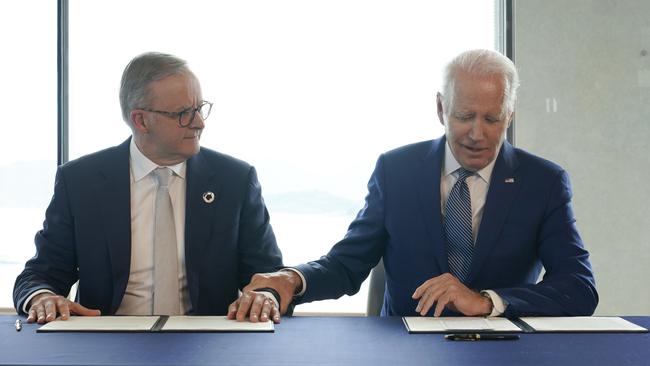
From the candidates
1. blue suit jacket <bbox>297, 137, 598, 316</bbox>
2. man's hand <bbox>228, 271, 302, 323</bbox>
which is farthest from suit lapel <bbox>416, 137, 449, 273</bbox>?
man's hand <bbox>228, 271, 302, 323</bbox>

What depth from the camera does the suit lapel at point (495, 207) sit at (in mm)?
3041

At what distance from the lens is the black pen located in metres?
2.38

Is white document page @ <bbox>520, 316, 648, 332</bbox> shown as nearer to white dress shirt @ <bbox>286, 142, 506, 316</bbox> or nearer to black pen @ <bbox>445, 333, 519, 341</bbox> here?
black pen @ <bbox>445, 333, 519, 341</bbox>

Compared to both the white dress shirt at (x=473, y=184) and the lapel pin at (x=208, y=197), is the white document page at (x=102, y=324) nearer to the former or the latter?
the lapel pin at (x=208, y=197)

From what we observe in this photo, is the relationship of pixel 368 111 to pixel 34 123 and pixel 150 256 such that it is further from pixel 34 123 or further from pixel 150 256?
pixel 150 256

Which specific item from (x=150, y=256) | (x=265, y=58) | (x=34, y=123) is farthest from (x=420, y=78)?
(x=150, y=256)

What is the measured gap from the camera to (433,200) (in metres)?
3.14

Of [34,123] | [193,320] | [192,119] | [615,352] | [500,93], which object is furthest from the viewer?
[34,123]

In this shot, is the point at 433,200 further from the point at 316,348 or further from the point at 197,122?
the point at 316,348

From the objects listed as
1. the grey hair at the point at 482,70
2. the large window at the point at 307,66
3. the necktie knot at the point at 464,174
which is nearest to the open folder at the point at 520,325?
the necktie knot at the point at 464,174

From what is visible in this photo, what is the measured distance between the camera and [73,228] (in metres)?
3.19

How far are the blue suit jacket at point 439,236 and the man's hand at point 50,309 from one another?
73cm

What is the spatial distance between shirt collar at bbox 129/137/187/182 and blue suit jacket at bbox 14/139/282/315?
0.03 metres

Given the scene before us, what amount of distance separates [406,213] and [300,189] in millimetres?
2421
